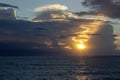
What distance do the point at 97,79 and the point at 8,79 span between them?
1166 inches

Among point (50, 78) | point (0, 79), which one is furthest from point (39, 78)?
point (0, 79)

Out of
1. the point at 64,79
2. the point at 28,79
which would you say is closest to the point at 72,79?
the point at 64,79

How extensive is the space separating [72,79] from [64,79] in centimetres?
310

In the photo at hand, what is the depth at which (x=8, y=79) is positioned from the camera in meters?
150

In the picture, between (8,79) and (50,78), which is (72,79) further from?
(8,79)

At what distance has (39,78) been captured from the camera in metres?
158

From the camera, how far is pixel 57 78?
15838 centimetres

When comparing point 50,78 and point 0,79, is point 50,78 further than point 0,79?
Yes

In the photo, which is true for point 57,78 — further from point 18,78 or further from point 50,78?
point 18,78

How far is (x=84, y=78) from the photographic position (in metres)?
162

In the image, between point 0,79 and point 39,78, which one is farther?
point 39,78

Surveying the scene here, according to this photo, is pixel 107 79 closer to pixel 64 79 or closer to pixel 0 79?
pixel 64 79

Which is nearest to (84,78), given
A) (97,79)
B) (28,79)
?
(97,79)

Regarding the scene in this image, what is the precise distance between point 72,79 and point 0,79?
2368cm
